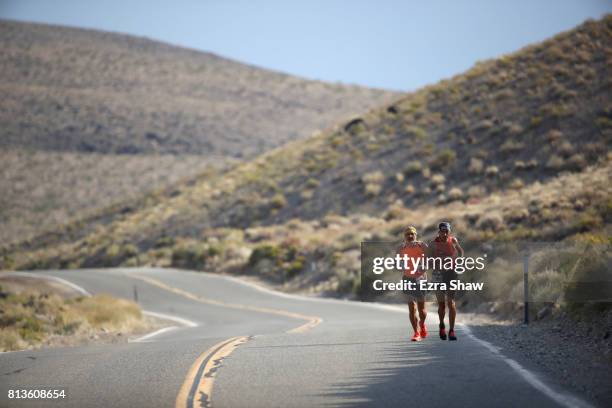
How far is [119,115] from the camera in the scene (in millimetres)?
103938

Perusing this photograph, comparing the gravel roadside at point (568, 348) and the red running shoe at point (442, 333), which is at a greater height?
the red running shoe at point (442, 333)

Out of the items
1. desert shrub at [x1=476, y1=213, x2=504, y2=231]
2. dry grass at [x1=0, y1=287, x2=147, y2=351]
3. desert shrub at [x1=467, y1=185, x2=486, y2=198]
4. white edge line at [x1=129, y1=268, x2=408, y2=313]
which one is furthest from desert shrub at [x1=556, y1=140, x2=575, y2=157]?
dry grass at [x1=0, y1=287, x2=147, y2=351]

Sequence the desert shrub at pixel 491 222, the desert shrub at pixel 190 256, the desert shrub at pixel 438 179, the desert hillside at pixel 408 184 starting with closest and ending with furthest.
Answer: the desert shrub at pixel 491 222, the desert hillside at pixel 408 184, the desert shrub at pixel 190 256, the desert shrub at pixel 438 179

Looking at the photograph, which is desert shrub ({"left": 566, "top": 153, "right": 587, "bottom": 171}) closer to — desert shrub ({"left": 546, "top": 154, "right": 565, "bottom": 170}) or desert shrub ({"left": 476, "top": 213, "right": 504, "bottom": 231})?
desert shrub ({"left": 546, "top": 154, "right": 565, "bottom": 170})

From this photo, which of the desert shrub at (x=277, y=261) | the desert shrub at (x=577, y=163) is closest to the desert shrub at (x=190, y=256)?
the desert shrub at (x=277, y=261)

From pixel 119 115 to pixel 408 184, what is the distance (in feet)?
211

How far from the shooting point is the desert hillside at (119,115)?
8712 cm

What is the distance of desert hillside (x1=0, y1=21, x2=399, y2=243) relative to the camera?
8712 centimetres

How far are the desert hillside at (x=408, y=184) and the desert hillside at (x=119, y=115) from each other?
17805 millimetres


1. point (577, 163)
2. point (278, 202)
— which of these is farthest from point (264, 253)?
point (577, 163)

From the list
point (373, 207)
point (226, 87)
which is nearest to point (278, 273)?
point (373, 207)

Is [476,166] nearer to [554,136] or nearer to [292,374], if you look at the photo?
[554,136]

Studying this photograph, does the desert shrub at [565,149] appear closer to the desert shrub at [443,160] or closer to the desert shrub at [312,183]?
the desert shrub at [443,160]

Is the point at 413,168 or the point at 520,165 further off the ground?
the point at 413,168
